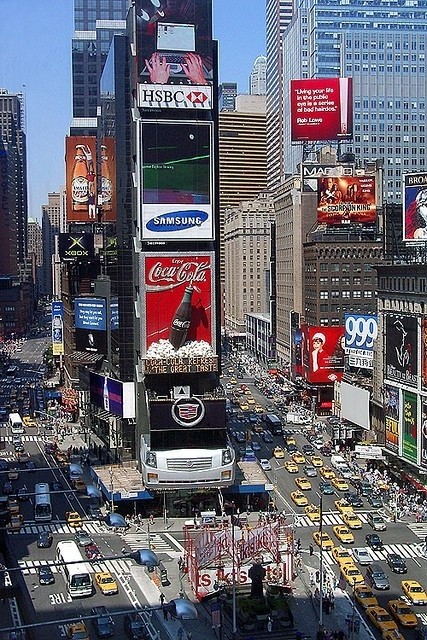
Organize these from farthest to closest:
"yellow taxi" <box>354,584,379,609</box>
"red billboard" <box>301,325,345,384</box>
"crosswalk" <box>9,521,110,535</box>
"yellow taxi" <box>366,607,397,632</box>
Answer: "red billboard" <box>301,325,345,384</box> < "crosswalk" <box>9,521,110,535</box> < "yellow taxi" <box>354,584,379,609</box> < "yellow taxi" <box>366,607,397,632</box>

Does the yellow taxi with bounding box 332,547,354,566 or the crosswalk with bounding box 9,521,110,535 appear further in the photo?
the crosswalk with bounding box 9,521,110,535

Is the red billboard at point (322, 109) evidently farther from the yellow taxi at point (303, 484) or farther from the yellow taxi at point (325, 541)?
the yellow taxi at point (325, 541)

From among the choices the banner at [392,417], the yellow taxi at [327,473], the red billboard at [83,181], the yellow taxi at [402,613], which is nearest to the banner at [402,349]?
the banner at [392,417]

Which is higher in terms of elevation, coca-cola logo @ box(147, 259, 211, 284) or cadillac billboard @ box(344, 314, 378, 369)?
Result: coca-cola logo @ box(147, 259, 211, 284)

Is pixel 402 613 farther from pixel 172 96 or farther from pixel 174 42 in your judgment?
pixel 174 42

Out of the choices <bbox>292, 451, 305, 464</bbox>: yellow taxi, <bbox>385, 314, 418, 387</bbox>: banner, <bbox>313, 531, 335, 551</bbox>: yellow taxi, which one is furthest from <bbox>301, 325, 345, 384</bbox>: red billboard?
<bbox>313, 531, 335, 551</bbox>: yellow taxi

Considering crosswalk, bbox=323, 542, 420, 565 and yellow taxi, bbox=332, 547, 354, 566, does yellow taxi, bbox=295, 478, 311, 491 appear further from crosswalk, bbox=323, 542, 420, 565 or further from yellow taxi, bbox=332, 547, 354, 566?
yellow taxi, bbox=332, 547, 354, 566

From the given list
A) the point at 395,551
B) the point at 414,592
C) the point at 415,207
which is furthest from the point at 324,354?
the point at 414,592
